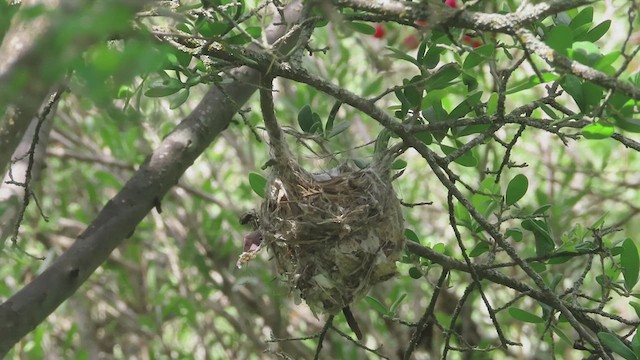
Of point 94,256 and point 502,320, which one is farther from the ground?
point 502,320

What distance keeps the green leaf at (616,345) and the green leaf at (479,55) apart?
60 cm

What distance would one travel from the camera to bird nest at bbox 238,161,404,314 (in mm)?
1812

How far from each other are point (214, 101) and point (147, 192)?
1.02 feet

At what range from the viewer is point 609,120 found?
1.38 metres

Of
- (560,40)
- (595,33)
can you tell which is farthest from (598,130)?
(595,33)

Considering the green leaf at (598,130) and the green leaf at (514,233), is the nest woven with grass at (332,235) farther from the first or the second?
the green leaf at (598,130)

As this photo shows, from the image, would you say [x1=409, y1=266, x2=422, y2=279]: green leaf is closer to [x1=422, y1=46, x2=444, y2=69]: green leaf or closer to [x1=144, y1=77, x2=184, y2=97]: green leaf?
[x1=422, y1=46, x2=444, y2=69]: green leaf

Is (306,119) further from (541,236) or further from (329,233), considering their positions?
(541,236)

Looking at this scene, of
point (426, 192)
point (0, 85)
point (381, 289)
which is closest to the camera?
point (0, 85)

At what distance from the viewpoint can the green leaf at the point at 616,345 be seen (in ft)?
5.47

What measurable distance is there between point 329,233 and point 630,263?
2.12 feet

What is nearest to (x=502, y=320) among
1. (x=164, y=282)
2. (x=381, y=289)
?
(x=381, y=289)

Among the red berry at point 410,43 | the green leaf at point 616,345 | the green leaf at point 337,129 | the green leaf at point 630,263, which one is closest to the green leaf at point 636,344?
the green leaf at point 616,345

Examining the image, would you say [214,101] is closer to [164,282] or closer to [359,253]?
[359,253]
